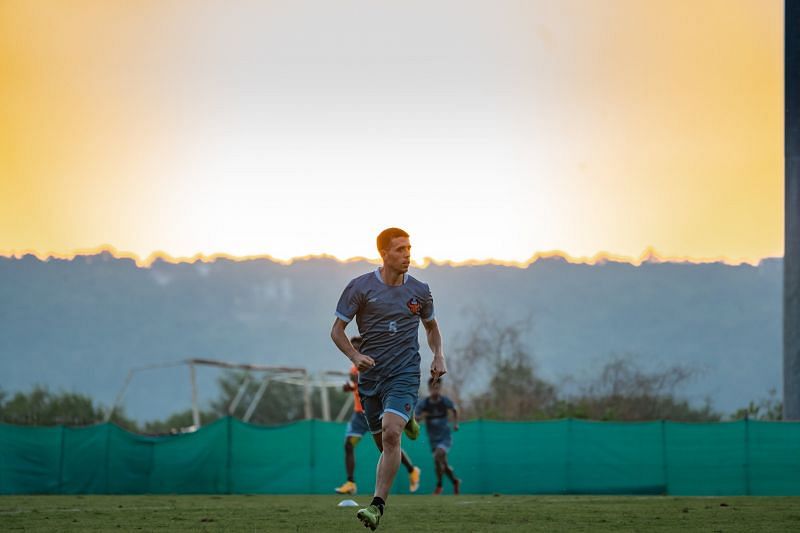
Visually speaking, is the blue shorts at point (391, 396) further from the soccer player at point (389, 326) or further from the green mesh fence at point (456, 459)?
the green mesh fence at point (456, 459)

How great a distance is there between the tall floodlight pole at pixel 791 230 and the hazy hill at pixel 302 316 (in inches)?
3039

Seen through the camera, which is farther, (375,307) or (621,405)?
(621,405)

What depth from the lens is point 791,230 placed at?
81.6 feet

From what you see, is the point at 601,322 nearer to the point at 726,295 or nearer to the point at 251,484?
the point at 726,295

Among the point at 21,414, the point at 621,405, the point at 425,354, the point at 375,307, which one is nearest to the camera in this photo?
the point at 375,307

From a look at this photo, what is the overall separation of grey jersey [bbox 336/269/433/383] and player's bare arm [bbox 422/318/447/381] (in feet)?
0.62

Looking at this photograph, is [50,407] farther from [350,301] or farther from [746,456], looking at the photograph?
[350,301]

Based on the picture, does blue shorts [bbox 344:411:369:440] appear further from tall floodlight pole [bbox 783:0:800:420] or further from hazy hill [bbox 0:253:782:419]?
hazy hill [bbox 0:253:782:419]

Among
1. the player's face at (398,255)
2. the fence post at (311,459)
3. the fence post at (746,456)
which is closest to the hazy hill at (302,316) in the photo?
the fence post at (746,456)

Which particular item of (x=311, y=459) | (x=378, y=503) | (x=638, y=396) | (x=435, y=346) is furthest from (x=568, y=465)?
(x=638, y=396)

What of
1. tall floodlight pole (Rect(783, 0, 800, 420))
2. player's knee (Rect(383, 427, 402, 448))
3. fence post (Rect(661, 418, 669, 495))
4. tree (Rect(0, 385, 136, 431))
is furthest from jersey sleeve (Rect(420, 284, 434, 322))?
tree (Rect(0, 385, 136, 431))

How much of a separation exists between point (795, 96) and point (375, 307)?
1699 cm

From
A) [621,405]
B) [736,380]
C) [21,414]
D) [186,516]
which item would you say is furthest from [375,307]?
[736,380]

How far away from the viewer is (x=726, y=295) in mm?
122750
